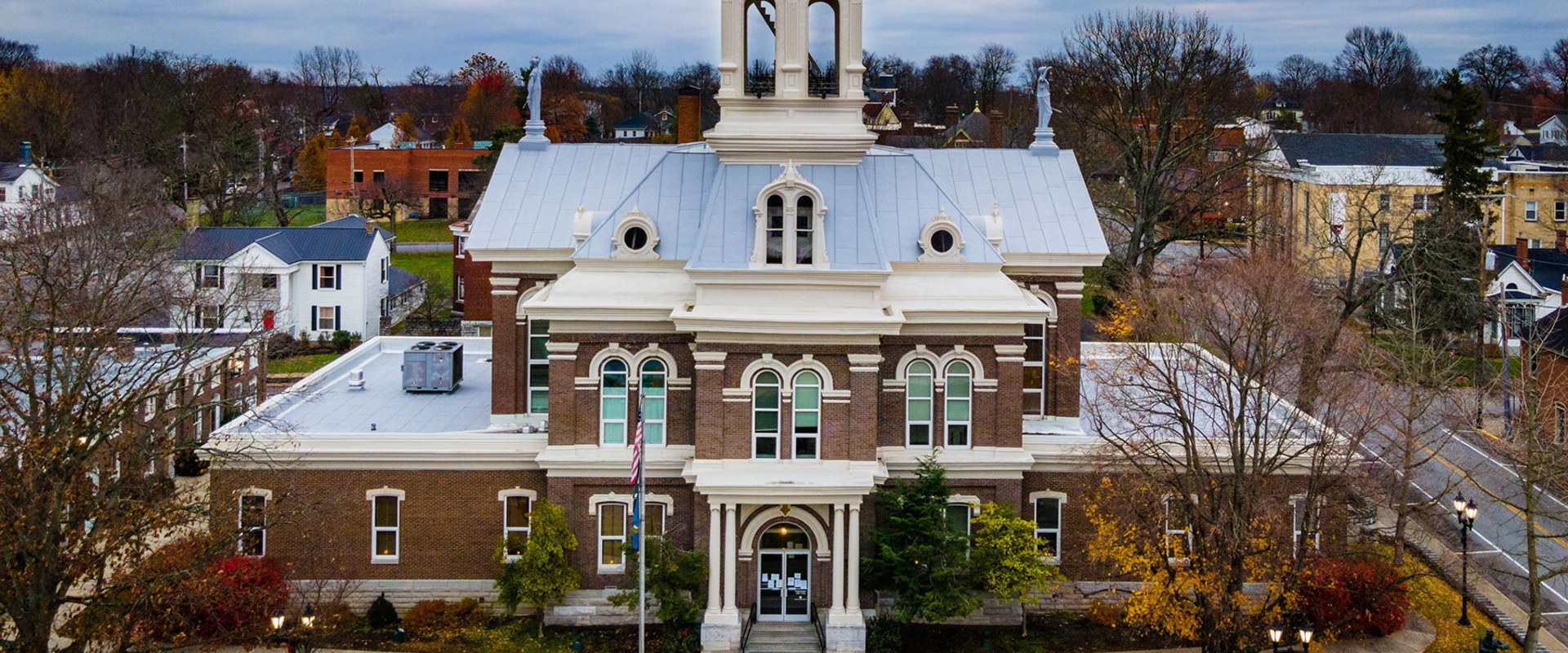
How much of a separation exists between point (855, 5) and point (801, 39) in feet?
5.03

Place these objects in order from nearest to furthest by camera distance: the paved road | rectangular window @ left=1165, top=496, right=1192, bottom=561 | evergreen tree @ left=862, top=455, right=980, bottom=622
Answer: rectangular window @ left=1165, top=496, right=1192, bottom=561, evergreen tree @ left=862, top=455, right=980, bottom=622, the paved road

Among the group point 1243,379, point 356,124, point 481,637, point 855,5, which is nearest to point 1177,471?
point 1243,379

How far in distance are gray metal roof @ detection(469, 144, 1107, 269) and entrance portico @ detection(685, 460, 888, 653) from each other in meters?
4.37

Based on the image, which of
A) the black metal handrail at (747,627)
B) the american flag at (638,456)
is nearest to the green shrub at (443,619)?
the american flag at (638,456)

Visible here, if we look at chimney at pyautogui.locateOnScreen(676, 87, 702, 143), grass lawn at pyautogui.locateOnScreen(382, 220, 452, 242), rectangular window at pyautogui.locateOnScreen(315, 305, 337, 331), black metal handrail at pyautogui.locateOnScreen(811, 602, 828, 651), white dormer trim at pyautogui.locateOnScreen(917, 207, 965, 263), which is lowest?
black metal handrail at pyautogui.locateOnScreen(811, 602, 828, 651)

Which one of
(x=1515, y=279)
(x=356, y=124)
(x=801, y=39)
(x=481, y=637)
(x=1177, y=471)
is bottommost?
(x=481, y=637)

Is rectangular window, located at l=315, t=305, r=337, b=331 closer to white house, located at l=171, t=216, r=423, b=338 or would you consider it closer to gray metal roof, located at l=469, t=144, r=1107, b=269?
white house, located at l=171, t=216, r=423, b=338

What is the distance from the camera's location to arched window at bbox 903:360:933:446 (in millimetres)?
35562

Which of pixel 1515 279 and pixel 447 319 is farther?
pixel 447 319

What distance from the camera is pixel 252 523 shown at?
34.8 metres

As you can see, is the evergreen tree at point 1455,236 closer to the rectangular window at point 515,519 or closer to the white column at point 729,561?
the white column at point 729,561

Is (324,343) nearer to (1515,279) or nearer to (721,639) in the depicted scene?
(721,639)

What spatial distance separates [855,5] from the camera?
36969mm

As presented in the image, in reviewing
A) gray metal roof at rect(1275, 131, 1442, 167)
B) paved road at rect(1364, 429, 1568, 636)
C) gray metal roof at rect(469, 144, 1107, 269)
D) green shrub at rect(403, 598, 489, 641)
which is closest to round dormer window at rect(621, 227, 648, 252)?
gray metal roof at rect(469, 144, 1107, 269)
